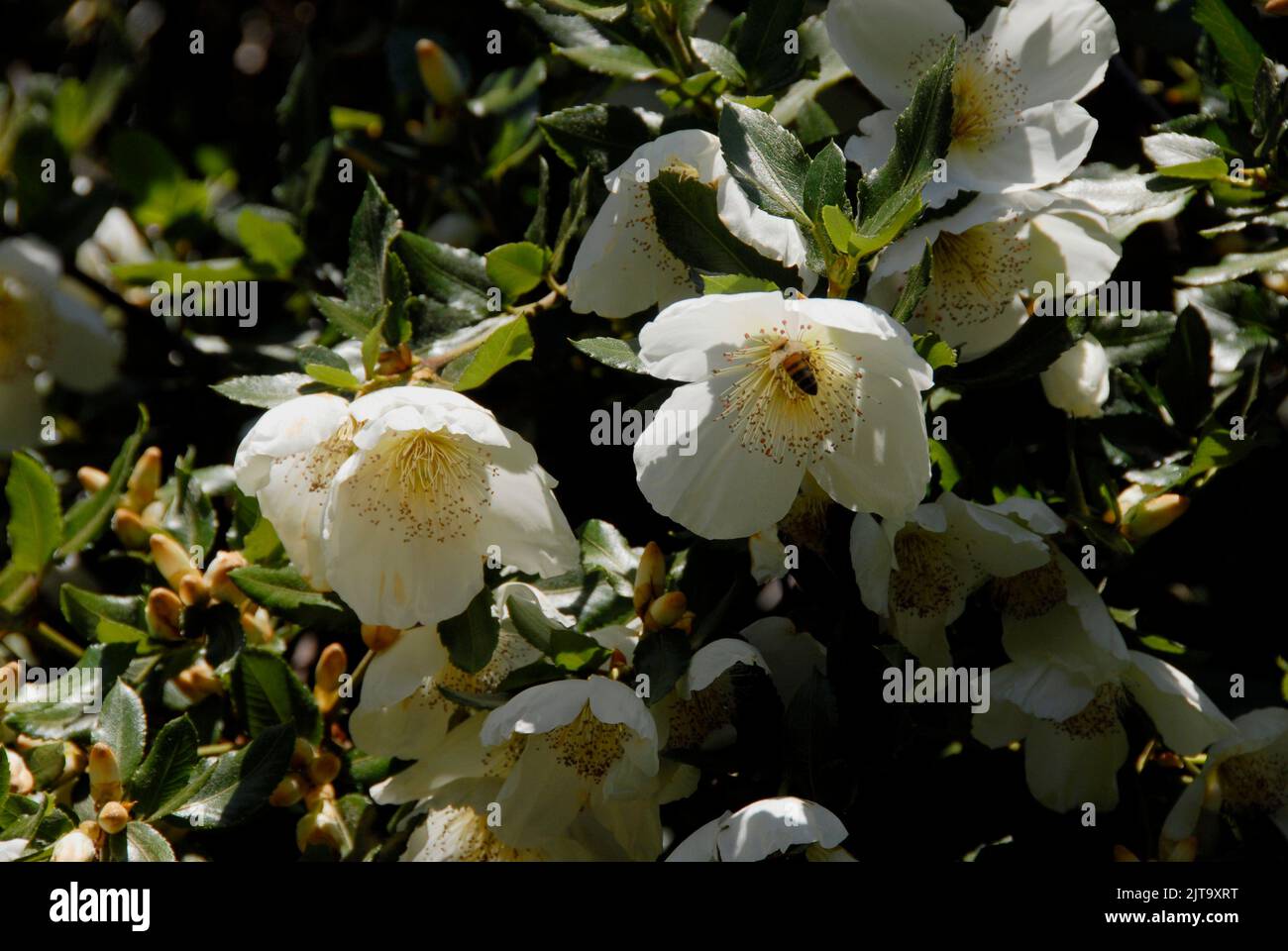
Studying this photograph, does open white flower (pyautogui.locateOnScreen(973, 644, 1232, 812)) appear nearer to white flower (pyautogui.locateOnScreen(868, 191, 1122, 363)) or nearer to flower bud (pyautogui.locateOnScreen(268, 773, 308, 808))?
white flower (pyautogui.locateOnScreen(868, 191, 1122, 363))

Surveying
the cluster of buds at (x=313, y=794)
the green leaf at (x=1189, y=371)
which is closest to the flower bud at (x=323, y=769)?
the cluster of buds at (x=313, y=794)

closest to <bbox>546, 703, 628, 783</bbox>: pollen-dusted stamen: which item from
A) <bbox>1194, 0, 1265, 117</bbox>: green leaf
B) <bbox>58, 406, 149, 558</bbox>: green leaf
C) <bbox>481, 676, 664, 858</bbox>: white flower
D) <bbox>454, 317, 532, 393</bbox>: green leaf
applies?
<bbox>481, 676, 664, 858</bbox>: white flower

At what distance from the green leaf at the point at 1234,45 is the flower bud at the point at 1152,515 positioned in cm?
50

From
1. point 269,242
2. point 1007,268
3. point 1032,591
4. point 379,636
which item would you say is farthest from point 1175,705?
point 269,242

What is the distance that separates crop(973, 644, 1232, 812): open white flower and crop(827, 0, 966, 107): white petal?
636 millimetres

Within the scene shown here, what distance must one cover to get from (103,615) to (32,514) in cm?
17

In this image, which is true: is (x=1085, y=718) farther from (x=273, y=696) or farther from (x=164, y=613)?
(x=164, y=613)

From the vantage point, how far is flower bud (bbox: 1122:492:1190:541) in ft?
4.35

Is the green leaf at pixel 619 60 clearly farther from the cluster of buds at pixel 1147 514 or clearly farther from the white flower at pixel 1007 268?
the cluster of buds at pixel 1147 514

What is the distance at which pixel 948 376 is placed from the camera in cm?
130

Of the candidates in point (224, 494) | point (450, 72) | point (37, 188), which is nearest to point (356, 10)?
point (450, 72)

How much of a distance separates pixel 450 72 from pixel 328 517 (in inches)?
35.3

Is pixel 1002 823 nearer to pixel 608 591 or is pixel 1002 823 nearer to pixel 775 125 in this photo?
pixel 608 591

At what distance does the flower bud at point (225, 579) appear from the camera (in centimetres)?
142
